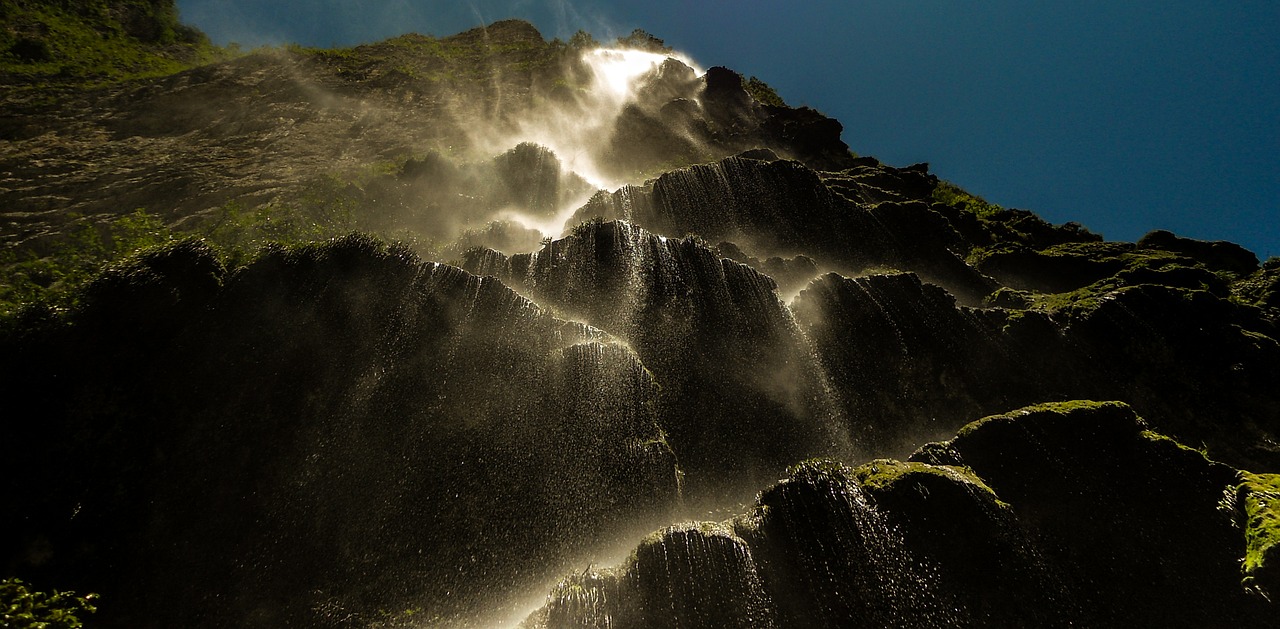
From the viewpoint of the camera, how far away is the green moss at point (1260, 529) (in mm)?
9242

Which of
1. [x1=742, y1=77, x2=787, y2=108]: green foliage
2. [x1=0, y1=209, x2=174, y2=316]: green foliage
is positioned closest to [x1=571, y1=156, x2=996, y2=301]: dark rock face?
[x1=0, y1=209, x2=174, y2=316]: green foliage

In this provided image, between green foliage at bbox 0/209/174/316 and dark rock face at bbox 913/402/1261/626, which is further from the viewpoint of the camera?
green foliage at bbox 0/209/174/316

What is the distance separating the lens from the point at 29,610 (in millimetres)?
7488

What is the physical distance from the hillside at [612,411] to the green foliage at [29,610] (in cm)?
142

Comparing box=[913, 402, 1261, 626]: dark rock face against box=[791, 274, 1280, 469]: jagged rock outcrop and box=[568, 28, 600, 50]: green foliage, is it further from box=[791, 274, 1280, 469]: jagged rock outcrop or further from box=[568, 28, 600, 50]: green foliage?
box=[568, 28, 600, 50]: green foliage

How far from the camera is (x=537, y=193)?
25.4m

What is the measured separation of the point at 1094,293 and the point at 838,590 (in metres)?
17.3

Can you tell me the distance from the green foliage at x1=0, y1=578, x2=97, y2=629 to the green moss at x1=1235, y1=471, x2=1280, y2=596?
20549mm

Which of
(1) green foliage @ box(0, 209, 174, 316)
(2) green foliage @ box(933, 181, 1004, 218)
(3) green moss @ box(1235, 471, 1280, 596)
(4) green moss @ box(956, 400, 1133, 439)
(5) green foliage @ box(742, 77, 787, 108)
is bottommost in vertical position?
(3) green moss @ box(1235, 471, 1280, 596)

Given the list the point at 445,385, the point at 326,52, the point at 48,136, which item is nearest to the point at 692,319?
the point at 445,385

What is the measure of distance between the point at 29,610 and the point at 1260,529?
70.9 ft

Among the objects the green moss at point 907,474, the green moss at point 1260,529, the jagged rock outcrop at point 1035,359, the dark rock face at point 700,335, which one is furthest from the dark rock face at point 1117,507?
the dark rock face at point 700,335

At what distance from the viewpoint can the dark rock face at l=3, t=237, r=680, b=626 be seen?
9.95 metres

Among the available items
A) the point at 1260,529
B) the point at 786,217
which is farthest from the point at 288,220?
the point at 1260,529
